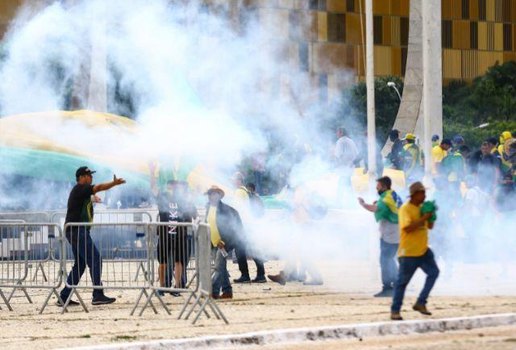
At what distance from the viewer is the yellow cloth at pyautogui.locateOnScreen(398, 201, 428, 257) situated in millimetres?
16531

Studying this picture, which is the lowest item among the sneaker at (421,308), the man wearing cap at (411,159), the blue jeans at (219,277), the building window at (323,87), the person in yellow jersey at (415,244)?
the sneaker at (421,308)

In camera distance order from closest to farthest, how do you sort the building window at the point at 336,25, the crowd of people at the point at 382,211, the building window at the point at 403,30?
1. the crowd of people at the point at 382,211
2. the building window at the point at 336,25
3. the building window at the point at 403,30

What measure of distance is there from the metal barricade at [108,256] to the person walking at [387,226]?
3.00 meters

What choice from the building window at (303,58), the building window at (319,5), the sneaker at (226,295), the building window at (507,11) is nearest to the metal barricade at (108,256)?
the sneaker at (226,295)

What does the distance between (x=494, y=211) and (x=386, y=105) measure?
57.4m

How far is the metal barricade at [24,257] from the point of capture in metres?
19.7

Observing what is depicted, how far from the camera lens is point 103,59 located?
29812 mm

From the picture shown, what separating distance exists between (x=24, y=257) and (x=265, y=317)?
419 cm

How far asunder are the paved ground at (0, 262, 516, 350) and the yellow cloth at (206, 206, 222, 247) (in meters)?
0.83

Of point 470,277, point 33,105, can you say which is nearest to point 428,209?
point 470,277

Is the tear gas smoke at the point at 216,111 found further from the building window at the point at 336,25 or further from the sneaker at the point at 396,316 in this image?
→ the building window at the point at 336,25

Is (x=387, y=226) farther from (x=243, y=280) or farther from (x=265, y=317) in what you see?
(x=243, y=280)

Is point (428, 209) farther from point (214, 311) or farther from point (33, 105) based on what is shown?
point (33, 105)

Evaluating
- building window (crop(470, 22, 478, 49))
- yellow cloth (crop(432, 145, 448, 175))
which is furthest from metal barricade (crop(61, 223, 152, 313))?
building window (crop(470, 22, 478, 49))
